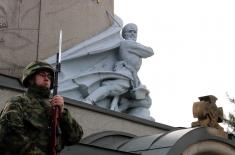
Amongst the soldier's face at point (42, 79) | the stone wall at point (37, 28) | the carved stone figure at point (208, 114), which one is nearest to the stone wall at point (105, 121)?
the stone wall at point (37, 28)

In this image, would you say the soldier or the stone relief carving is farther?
the stone relief carving

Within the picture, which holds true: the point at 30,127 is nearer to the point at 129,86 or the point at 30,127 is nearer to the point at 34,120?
the point at 34,120

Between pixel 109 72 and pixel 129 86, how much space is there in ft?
1.64

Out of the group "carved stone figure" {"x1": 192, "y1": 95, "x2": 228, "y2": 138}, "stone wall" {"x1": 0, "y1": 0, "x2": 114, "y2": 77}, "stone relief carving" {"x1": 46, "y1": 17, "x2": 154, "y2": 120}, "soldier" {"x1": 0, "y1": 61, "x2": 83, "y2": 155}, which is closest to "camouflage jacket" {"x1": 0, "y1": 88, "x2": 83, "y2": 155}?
"soldier" {"x1": 0, "y1": 61, "x2": 83, "y2": 155}

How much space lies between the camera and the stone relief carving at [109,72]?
406 inches

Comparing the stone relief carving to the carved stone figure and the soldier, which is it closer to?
the carved stone figure

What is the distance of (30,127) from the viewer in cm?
361

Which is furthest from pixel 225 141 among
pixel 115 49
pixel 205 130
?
pixel 115 49

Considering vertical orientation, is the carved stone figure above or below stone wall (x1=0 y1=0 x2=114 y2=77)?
below

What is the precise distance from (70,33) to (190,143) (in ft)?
12.5

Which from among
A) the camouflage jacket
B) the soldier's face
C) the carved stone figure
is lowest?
the camouflage jacket

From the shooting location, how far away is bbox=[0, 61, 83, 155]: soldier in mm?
3502

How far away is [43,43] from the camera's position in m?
10.2

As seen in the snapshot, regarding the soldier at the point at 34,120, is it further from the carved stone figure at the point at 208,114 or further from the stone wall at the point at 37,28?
the stone wall at the point at 37,28
